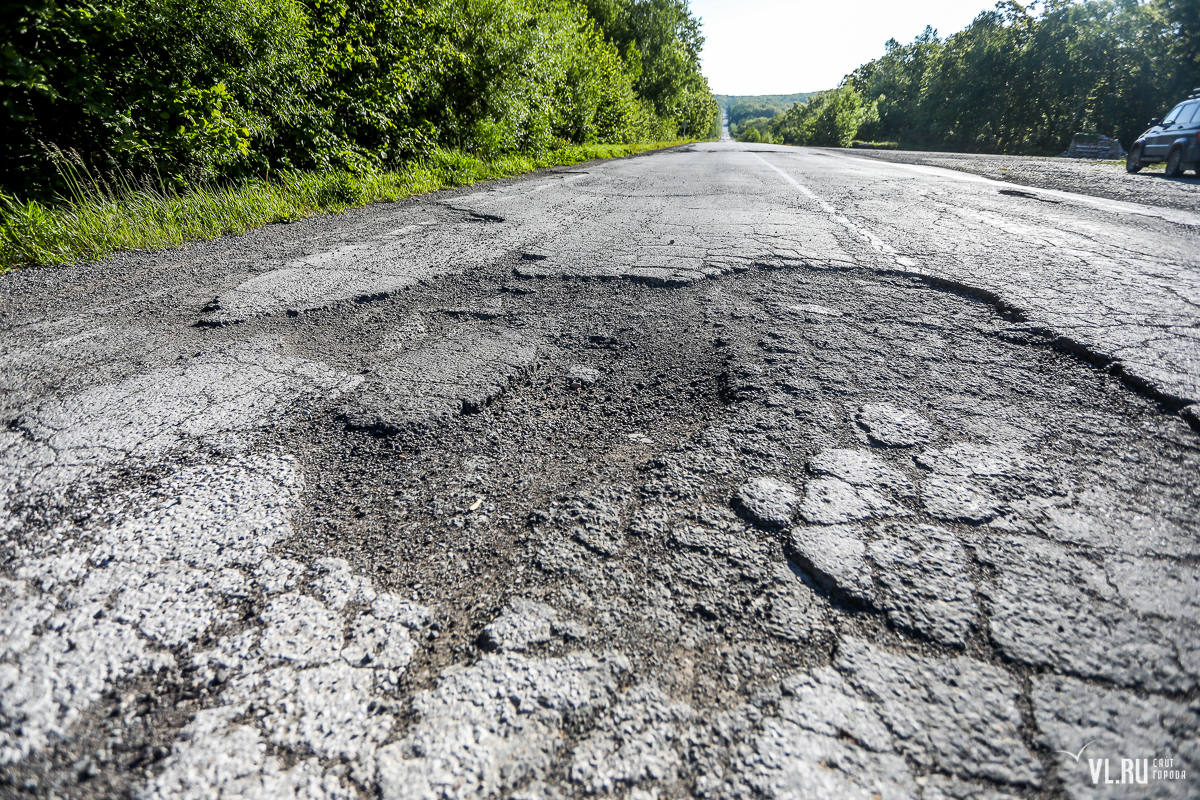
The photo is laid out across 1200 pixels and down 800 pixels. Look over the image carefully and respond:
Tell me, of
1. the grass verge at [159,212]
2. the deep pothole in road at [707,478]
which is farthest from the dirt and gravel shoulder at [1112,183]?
the grass verge at [159,212]

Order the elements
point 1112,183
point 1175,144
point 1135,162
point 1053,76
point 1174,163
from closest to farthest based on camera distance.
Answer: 1. point 1112,183
2. point 1175,144
3. point 1174,163
4. point 1135,162
5. point 1053,76

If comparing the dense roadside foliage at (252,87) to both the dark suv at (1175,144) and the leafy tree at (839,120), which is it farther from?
the leafy tree at (839,120)

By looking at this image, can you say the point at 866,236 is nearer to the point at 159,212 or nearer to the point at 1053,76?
the point at 159,212

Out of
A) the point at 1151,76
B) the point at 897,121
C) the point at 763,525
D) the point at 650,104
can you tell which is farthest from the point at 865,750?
the point at 897,121

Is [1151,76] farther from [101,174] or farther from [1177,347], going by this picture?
[101,174]

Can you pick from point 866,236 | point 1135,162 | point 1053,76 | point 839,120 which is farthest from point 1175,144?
point 839,120

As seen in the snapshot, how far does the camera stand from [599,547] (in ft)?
4.43

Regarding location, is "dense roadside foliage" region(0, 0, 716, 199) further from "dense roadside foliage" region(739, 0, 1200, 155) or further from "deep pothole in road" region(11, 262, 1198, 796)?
"dense roadside foliage" region(739, 0, 1200, 155)

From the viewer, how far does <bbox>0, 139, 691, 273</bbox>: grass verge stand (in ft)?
11.9

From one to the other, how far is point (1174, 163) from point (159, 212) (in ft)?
49.2

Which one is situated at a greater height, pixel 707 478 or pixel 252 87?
pixel 252 87

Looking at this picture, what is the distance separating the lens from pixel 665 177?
9.10 m

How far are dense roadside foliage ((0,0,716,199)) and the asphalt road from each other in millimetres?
2741

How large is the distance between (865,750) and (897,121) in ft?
192
